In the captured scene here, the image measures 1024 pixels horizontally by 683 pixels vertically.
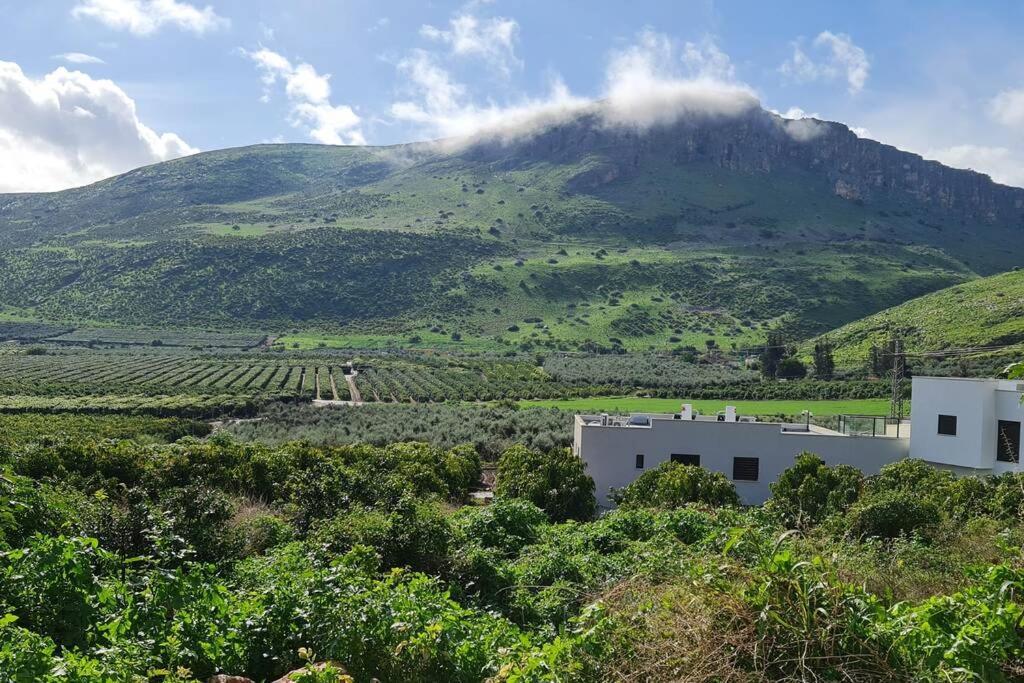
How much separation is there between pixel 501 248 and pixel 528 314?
28975mm

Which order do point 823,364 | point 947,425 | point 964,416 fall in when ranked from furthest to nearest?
1. point 823,364
2. point 947,425
3. point 964,416

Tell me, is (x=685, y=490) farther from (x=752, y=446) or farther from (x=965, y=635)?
(x=965, y=635)

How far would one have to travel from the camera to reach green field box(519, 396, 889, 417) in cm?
4669

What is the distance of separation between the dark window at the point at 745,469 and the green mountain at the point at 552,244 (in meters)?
71.1

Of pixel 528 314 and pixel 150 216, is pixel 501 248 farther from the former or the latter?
pixel 150 216

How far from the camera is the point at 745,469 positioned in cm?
2603

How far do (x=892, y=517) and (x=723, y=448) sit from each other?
39.1 ft

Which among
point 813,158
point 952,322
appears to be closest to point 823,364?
point 952,322

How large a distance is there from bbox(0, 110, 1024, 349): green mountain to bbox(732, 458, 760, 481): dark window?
71.1 metres

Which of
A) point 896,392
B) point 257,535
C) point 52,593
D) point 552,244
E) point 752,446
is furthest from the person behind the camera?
point 552,244

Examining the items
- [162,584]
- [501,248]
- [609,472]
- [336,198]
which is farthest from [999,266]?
[162,584]

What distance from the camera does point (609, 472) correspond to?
86.5ft

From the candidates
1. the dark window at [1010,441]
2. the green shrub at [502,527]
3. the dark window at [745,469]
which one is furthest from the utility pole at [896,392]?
the green shrub at [502,527]

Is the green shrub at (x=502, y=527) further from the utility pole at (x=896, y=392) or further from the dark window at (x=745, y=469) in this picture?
the utility pole at (x=896, y=392)
